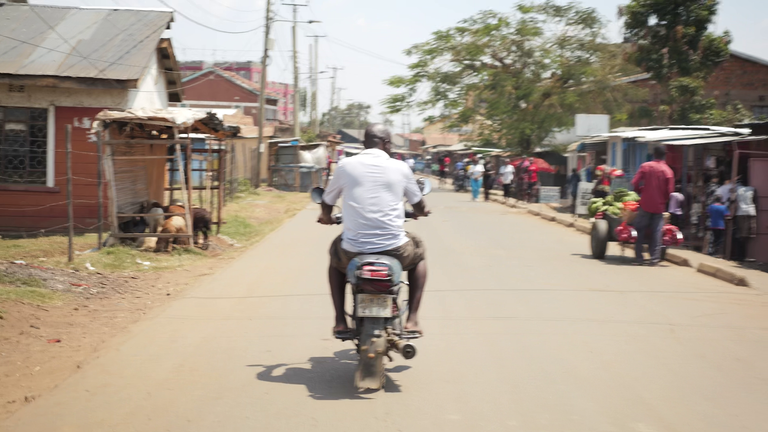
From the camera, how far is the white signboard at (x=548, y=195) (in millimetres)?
29953

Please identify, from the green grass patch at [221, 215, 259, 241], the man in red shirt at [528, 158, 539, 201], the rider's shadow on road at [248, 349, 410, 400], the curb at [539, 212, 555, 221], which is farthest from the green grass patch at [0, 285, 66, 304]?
the man in red shirt at [528, 158, 539, 201]

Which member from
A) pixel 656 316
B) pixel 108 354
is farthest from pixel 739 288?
pixel 108 354

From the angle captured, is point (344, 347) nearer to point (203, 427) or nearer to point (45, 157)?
point (203, 427)

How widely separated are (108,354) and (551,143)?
36.7 m

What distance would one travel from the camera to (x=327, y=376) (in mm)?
5531

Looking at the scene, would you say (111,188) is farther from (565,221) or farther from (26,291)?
(565,221)

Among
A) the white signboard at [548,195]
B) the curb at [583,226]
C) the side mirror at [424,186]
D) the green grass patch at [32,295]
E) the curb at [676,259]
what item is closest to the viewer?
the side mirror at [424,186]

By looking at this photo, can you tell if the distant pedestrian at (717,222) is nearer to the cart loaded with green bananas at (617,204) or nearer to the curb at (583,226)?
the cart loaded with green bananas at (617,204)

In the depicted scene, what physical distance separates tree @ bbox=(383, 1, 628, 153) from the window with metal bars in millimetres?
25398

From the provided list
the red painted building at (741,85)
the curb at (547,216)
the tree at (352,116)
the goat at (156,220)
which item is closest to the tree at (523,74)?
the red painted building at (741,85)

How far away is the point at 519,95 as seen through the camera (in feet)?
125

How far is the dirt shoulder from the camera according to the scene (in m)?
5.91

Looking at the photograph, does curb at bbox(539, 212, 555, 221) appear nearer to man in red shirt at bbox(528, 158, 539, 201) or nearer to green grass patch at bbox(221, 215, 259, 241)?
man in red shirt at bbox(528, 158, 539, 201)

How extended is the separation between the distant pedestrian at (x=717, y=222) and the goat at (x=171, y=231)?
953 cm
